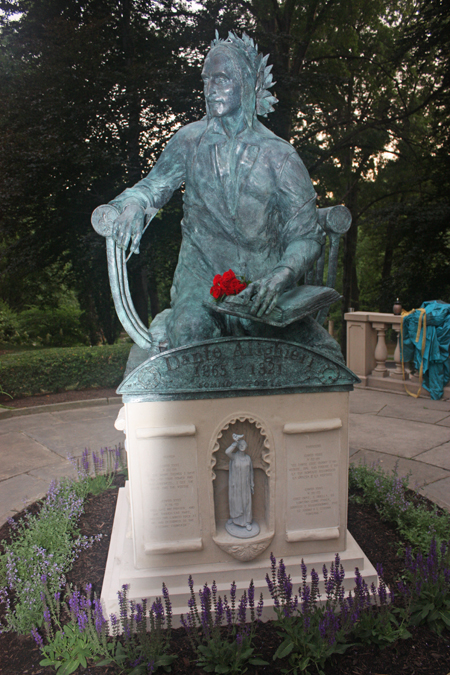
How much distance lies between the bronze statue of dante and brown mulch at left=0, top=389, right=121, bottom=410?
471 cm

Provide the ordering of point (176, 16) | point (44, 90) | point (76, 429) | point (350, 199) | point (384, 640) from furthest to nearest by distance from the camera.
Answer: point (350, 199) → point (176, 16) → point (44, 90) → point (76, 429) → point (384, 640)

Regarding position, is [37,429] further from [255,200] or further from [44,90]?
[44,90]

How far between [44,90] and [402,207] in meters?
8.46

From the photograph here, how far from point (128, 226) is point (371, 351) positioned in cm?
619

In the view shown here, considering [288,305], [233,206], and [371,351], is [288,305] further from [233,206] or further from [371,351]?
[371,351]

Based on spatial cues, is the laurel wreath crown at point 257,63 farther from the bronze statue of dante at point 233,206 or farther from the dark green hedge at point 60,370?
the dark green hedge at point 60,370

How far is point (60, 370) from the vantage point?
7.68m

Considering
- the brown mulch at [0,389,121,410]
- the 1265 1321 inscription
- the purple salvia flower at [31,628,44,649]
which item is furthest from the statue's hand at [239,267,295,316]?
the brown mulch at [0,389,121,410]

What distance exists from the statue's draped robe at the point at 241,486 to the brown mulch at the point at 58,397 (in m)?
4.82

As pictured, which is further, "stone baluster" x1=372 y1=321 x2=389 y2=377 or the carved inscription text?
→ "stone baluster" x1=372 y1=321 x2=389 y2=377

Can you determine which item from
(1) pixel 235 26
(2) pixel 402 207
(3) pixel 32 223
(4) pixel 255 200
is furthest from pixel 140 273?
(4) pixel 255 200

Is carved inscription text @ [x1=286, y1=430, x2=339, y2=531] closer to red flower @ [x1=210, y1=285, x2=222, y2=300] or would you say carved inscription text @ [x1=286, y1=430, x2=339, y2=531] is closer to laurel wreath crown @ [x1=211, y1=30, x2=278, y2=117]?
red flower @ [x1=210, y1=285, x2=222, y2=300]

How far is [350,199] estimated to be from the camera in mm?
15984

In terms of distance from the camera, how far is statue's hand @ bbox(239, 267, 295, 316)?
235cm
